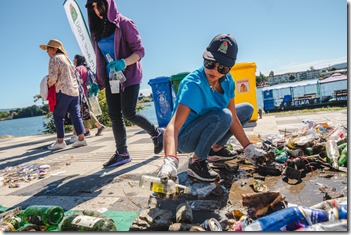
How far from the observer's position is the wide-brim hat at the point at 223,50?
2002 millimetres

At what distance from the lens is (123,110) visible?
2996mm

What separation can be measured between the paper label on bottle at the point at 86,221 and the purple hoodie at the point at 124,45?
1.71m

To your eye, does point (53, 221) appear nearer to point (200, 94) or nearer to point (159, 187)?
point (159, 187)

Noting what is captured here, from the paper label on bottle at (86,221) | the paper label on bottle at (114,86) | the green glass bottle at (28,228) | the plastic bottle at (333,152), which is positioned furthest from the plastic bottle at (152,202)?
the plastic bottle at (333,152)

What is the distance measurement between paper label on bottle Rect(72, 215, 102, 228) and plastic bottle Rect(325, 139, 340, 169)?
6.34 ft

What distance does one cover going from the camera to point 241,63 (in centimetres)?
572

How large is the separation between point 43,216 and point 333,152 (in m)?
2.34

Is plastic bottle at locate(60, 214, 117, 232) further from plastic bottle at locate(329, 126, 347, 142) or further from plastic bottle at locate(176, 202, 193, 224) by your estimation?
plastic bottle at locate(329, 126, 347, 142)

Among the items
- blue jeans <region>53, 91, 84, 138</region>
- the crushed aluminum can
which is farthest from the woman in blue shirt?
blue jeans <region>53, 91, 84, 138</region>

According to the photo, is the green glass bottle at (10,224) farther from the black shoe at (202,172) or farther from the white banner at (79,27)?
the white banner at (79,27)

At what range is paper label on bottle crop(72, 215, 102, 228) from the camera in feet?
4.72

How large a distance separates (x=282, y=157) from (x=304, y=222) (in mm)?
1401

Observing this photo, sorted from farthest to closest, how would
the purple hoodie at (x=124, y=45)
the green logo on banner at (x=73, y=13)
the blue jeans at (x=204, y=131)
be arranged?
the green logo on banner at (x=73, y=13), the purple hoodie at (x=124, y=45), the blue jeans at (x=204, y=131)

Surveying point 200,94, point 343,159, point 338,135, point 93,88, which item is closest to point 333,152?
point 343,159
